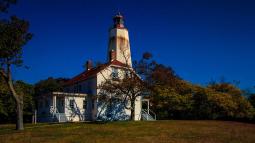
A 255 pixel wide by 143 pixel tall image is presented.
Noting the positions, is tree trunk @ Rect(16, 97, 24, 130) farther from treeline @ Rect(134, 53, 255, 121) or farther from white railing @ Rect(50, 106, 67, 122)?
treeline @ Rect(134, 53, 255, 121)

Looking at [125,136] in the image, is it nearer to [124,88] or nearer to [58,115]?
[124,88]

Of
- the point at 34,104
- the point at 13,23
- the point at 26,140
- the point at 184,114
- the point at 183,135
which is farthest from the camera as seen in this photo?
the point at 184,114

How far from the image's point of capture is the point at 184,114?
51.2m

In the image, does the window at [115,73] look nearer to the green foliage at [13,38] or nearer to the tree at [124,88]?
the tree at [124,88]

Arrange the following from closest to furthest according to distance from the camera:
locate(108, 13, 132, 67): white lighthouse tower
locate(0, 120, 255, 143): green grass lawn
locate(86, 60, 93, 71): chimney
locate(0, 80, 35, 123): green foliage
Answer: locate(0, 120, 255, 143): green grass lawn, locate(0, 80, 35, 123): green foliage, locate(86, 60, 93, 71): chimney, locate(108, 13, 132, 67): white lighthouse tower

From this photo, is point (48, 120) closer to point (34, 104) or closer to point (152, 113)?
point (34, 104)

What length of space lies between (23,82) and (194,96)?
24.1 metres

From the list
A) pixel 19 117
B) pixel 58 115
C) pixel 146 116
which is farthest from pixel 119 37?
pixel 19 117

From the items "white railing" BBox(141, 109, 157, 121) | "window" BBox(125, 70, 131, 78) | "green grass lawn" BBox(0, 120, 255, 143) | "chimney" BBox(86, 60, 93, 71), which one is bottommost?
"green grass lawn" BBox(0, 120, 255, 143)

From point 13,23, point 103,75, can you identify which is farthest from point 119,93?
point 13,23

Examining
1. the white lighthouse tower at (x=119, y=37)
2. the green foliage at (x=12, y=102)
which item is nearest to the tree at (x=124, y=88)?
the green foliage at (x=12, y=102)

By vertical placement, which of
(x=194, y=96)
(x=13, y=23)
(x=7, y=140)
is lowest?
(x=7, y=140)

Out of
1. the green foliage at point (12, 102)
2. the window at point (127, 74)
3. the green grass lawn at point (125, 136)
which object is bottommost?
the green grass lawn at point (125, 136)

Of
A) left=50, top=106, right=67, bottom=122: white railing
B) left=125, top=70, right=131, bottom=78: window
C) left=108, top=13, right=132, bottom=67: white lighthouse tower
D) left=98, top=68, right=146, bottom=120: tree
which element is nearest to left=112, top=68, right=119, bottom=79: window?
left=98, top=68, right=146, bottom=120: tree
